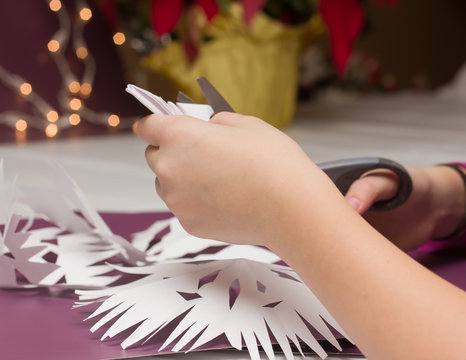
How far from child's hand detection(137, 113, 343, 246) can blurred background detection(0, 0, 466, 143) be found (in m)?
0.87

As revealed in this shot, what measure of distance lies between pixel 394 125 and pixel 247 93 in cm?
39

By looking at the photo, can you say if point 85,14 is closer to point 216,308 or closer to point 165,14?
point 165,14

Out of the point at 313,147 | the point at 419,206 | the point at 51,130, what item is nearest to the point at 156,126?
the point at 419,206

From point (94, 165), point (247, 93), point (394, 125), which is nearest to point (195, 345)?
point (94, 165)

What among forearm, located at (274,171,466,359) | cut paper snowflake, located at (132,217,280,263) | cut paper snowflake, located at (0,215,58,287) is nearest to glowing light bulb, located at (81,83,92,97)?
cut paper snowflake, located at (132,217,280,263)

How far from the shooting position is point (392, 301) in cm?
35

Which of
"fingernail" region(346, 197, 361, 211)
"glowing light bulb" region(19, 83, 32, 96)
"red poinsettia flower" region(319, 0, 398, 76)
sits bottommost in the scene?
"fingernail" region(346, 197, 361, 211)

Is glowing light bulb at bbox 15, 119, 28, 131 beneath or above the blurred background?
beneath

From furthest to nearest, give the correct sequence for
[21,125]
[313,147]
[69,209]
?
[21,125]
[313,147]
[69,209]

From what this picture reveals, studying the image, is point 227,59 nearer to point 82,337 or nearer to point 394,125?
point 394,125

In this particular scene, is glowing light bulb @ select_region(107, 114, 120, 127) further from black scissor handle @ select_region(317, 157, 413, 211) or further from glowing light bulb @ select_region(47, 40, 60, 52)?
black scissor handle @ select_region(317, 157, 413, 211)

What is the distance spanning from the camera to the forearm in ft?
1.14

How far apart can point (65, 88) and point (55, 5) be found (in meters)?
0.19

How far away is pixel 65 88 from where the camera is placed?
66.1 inches
